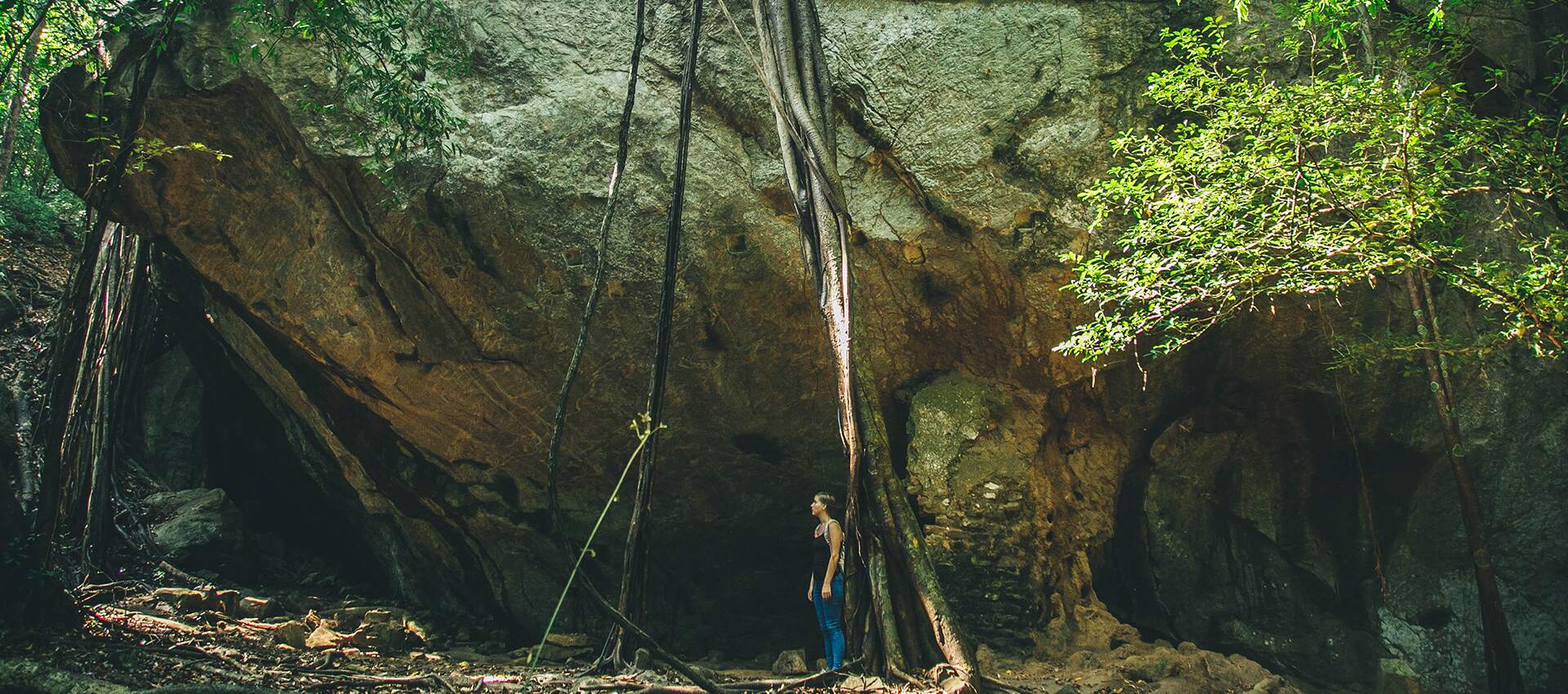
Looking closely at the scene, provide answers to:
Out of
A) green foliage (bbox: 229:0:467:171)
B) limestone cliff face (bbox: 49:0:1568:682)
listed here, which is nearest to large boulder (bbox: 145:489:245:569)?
limestone cliff face (bbox: 49:0:1568:682)

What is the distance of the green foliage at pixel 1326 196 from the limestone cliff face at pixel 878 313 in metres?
0.95

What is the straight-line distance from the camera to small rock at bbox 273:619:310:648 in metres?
4.42

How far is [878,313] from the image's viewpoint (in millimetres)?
5816

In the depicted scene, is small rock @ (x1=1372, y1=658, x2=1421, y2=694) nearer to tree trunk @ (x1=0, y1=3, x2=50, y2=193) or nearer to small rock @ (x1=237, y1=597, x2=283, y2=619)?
small rock @ (x1=237, y1=597, x2=283, y2=619)

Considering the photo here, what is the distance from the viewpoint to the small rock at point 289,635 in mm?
4422

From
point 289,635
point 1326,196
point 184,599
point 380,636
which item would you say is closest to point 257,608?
point 184,599

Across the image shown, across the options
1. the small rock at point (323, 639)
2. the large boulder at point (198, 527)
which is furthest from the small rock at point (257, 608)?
the large boulder at point (198, 527)

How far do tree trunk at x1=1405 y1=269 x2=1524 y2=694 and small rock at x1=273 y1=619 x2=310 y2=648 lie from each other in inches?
240

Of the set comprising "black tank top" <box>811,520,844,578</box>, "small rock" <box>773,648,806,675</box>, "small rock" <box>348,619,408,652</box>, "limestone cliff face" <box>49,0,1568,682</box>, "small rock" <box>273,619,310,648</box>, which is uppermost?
"limestone cliff face" <box>49,0,1568,682</box>

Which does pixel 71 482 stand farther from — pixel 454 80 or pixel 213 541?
pixel 454 80

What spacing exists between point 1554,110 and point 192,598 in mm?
8791

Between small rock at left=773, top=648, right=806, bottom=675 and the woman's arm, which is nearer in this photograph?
the woman's arm

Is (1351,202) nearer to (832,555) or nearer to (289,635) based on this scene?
(832,555)

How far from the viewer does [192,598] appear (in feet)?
16.1
